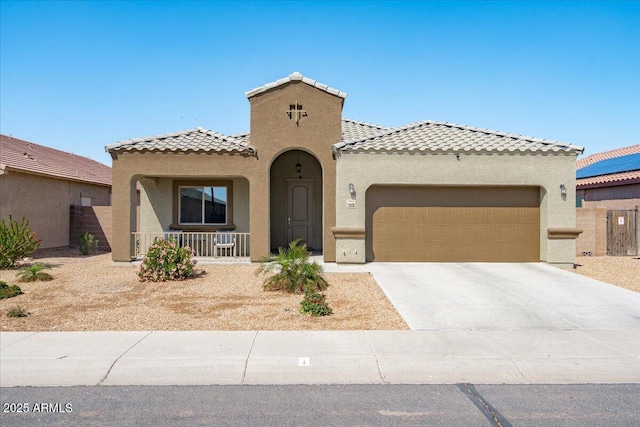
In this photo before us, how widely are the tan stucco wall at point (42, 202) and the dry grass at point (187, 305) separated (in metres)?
5.73

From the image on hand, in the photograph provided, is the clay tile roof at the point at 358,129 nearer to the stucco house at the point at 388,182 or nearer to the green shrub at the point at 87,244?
the stucco house at the point at 388,182

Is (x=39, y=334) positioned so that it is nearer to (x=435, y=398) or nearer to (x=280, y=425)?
(x=280, y=425)

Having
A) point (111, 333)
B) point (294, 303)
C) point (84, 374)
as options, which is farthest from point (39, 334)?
point (294, 303)

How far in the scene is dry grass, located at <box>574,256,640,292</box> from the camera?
11.5m

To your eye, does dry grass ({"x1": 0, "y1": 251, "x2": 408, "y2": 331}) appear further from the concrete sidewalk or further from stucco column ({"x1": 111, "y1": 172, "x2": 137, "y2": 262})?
stucco column ({"x1": 111, "y1": 172, "x2": 137, "y2": 262})

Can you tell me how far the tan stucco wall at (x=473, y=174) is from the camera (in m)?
13.1

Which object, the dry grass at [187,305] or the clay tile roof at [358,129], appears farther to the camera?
the clay tile roof at [358,129]

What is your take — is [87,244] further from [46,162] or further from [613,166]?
[613,166]

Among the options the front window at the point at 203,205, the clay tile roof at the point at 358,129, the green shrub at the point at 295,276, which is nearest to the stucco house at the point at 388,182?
the clay tile roof at the point at 358,129

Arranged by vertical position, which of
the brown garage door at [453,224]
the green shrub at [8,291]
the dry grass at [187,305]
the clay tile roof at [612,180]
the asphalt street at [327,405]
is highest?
the clay tile roof at [612,180]

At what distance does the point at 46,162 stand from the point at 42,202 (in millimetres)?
3259

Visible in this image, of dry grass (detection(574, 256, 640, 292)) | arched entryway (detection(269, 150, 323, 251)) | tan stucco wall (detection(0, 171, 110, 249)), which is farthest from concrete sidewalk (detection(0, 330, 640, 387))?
tan stucco wall (detection(0, 171, 110, 249))

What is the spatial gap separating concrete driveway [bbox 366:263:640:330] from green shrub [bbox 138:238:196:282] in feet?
16.9

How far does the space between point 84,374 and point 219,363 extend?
1629 millimetres
